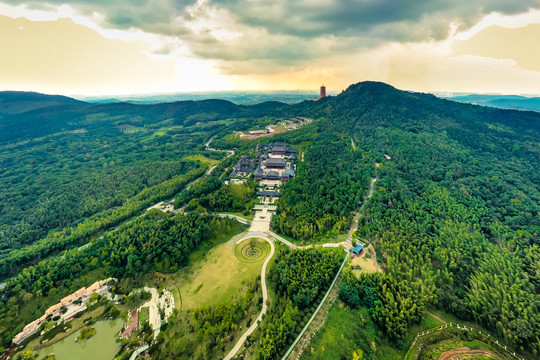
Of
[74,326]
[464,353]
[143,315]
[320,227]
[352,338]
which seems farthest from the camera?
[320,227]

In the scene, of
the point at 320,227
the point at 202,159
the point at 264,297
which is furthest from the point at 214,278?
the point at 202,159

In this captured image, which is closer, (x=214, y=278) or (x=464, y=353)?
(x=464, y=353)

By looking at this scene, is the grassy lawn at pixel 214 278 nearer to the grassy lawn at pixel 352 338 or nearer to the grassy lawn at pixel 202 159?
the grassy lawn at pixel 352 338

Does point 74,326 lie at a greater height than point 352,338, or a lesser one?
lesser

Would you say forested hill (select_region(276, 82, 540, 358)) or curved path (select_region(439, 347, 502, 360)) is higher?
forested hill (select_region(276, 82, 540, 358))

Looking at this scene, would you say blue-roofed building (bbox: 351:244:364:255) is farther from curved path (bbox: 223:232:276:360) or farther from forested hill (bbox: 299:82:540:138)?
forested hill (bbox: 299:82:540:138)

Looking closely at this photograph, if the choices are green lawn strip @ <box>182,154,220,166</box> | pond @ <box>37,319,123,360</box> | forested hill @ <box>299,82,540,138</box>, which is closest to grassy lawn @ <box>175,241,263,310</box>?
pond @ <box>37,319,123,360</box>

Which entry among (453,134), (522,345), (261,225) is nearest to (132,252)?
(261,225)

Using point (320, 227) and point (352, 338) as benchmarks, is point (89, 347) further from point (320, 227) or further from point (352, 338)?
point (320, 227)
